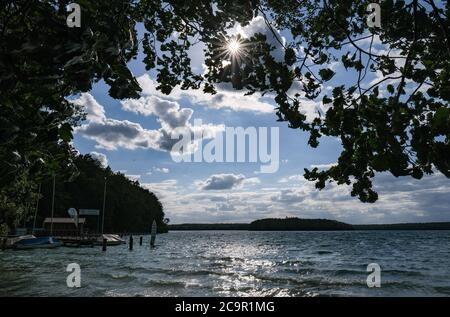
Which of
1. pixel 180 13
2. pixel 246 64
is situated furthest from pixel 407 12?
pixel 180 13

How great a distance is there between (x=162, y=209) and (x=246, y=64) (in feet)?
607

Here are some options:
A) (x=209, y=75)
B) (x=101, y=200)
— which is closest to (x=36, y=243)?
(x=209, y=75)

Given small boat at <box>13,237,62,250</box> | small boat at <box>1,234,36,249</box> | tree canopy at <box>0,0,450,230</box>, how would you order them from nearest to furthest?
1. tree canopy at <box>0,0,450,230</box>
2. small boat at <box>1,234,36,249</box>
3. small boat at <box>13,237,62,250</box>

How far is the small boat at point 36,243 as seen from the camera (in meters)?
50.4

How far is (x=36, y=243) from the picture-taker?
169ft

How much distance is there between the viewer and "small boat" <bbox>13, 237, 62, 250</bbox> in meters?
50.4

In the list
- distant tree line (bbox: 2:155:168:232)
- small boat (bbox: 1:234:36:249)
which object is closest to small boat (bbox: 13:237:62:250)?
small boat (bbox: 1:234:36:249)

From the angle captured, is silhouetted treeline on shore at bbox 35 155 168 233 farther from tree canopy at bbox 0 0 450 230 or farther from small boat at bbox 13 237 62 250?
tree canopy at bbox 0 0 450 230

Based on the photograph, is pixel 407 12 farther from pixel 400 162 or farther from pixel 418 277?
pixel 418 277

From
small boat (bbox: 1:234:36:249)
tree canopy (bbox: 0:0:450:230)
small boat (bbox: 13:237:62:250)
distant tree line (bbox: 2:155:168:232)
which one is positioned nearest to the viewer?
tree canopy (bbox: 0:0:450:230)

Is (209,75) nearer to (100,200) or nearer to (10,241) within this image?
(10,241)

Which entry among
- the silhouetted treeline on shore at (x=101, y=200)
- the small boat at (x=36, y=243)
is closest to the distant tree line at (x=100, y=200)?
the silhouetted treeline on shore at (x=101, y=200)

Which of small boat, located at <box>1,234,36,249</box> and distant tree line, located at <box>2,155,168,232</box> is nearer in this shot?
small boat, located at <box>1,234,36,249</box>

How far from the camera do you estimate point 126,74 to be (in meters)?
3.05
